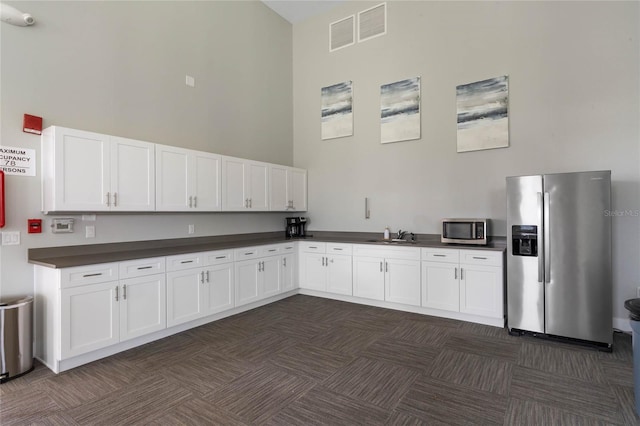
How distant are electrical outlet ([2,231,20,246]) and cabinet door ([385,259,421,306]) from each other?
4078 millimetres

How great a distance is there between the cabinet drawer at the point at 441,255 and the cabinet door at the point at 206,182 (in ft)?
9.25

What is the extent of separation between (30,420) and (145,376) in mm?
733

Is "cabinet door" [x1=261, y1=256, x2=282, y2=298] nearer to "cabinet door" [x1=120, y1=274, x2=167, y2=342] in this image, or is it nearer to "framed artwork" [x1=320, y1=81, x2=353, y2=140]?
"cabinet door" [x1=120, y1=274, x2=167, y2=342]

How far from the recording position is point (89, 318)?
2941mm

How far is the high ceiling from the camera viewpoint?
18.6 ft

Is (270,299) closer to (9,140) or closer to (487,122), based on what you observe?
(9,140)

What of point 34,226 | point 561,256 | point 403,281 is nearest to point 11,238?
point 34,226

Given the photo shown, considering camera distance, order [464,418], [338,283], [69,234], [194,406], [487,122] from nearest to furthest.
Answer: [464,418] < [194,406] < [69,234] < [487,122] < [338,283]

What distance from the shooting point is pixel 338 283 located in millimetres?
5074

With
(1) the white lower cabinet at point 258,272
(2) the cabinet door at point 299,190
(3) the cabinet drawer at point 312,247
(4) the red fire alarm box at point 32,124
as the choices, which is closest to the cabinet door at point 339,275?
(3) the cabinet drawer at point 312,247

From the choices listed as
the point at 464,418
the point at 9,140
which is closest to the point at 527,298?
the point at 464,418

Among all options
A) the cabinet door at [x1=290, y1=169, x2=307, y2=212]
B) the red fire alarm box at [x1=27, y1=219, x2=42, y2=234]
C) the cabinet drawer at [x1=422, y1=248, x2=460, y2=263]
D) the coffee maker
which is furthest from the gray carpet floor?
the cabinet door at [x1=290, y1=169, x2=307, y2=212]

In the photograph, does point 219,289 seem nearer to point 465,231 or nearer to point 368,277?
point 368,277

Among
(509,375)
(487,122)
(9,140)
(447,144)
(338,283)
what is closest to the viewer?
(509,375)
